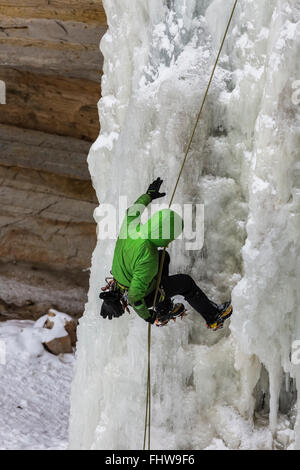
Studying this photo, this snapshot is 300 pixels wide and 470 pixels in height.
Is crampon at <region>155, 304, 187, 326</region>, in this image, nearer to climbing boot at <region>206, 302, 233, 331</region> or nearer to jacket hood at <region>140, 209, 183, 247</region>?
climbing boot at <region>206, 302, 233, 331</region>

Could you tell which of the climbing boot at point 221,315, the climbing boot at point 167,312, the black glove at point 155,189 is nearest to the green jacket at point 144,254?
the climbing boot at point 167,312

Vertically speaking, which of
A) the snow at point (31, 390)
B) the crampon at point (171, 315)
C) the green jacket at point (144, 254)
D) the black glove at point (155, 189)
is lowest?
the snow at point (31, 390)

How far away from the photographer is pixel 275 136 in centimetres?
348

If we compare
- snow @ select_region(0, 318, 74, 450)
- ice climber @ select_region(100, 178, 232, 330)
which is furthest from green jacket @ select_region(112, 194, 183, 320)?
snow @ select_region(0, 318, 74, 450)

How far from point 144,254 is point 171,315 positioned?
0.39 metres

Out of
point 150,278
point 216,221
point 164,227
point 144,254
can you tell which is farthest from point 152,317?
point 216,221

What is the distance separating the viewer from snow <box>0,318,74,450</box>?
636 cm

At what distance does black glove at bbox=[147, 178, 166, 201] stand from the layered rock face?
389 cm

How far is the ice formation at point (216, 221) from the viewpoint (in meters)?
3.50

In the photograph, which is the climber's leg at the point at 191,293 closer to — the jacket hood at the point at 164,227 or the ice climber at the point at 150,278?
the ice climber at the point at 150,278

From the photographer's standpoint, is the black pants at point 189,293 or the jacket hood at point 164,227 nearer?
the jacket hood at point 164,227

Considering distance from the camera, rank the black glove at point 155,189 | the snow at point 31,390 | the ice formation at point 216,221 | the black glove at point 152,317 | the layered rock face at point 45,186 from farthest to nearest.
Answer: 1. the layered rock face at point 45,186
2. the snow at point 31,390
3. the black glove at point 155,189
4. the black glove at point 152,317
5. the ice formation at point 216,221

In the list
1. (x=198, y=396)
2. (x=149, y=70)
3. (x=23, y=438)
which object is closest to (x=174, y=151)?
(x=149, y=70)

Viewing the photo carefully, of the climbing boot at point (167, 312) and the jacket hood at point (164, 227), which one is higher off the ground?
the jacket hood at point (164, 227)
